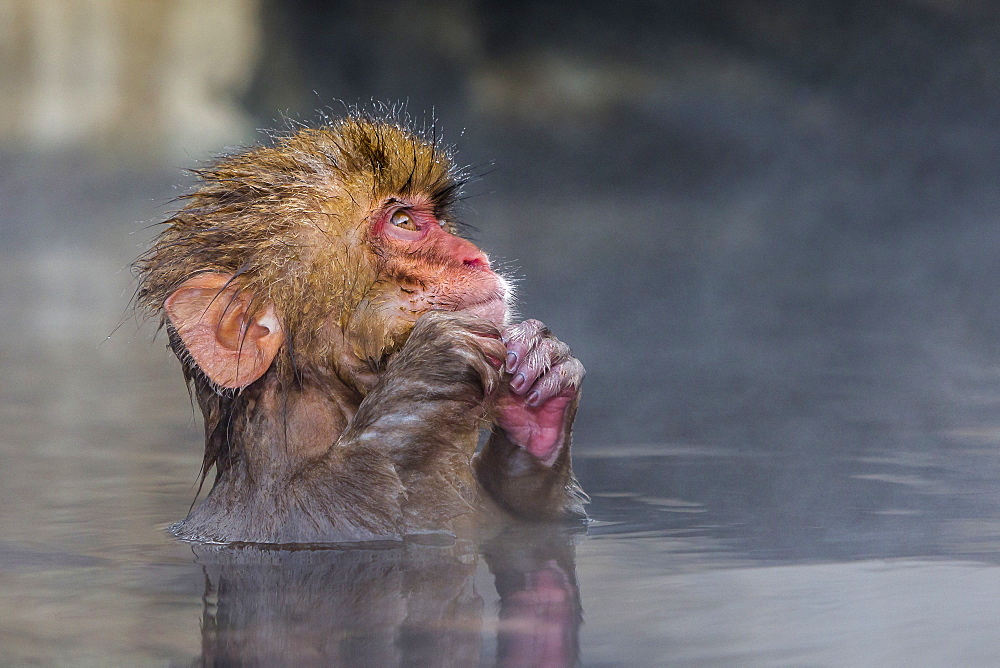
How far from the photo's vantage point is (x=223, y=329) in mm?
3588

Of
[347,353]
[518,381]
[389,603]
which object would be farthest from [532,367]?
[389,603]

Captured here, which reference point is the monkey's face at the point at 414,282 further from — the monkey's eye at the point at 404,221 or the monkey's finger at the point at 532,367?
the monkey's finger at the point at 532,367

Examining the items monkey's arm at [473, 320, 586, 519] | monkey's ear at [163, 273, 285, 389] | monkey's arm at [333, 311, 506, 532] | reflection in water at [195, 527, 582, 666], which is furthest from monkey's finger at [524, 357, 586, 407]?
monkey's ear at [163, 273, 285, 389]

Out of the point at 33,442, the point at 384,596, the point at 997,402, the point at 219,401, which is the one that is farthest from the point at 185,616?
the point at 997,402

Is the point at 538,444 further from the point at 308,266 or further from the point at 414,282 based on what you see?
the point at 308,266

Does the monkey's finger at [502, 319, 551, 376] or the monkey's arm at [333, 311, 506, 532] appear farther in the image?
the monkey's finger at [502, 319, 551, 376]

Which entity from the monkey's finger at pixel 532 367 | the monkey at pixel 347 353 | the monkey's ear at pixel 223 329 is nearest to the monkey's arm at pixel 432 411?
the monkey at pixel 347 353

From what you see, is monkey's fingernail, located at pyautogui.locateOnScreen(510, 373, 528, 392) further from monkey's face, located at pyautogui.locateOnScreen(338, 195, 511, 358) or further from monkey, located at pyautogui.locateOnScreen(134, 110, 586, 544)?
monkey's face, located at pyautogui.locateOnScreen(338, 195, 511, 358)

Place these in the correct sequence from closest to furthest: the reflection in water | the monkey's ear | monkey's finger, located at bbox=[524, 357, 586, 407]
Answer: the reflection in water
the monkey's ear
monkey's finger, located at bbox=[524, 357, 586, 407]

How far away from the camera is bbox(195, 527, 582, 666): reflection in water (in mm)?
2486

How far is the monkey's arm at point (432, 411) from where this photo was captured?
3.42 m

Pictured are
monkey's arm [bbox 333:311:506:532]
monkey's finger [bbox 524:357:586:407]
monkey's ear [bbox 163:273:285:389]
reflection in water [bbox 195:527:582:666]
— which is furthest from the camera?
monkey's finger [bbox 524:357:586:407]

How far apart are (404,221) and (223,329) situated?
23.2 inches

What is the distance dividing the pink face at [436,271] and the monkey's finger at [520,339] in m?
0.07
